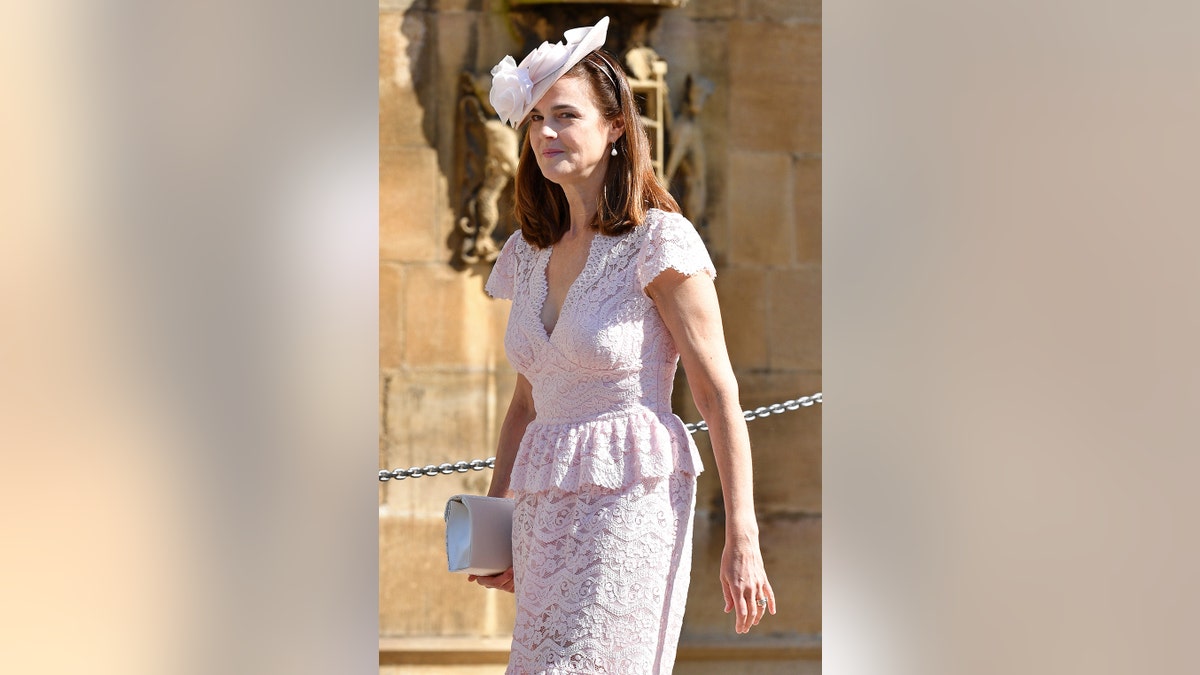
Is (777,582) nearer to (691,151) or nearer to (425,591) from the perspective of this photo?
(425,591)

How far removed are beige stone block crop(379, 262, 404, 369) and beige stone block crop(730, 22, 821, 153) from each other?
128cm

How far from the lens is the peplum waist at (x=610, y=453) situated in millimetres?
2611

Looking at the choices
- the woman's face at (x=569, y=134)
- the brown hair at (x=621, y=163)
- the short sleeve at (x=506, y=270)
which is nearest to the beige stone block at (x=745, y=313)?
the short sleeve at (x=506, y=270)

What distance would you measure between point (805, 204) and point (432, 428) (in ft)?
5.05

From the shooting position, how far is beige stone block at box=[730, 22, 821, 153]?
558cm

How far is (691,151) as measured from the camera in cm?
556

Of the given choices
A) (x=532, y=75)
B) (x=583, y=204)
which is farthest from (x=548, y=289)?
(x=532, y=75)
